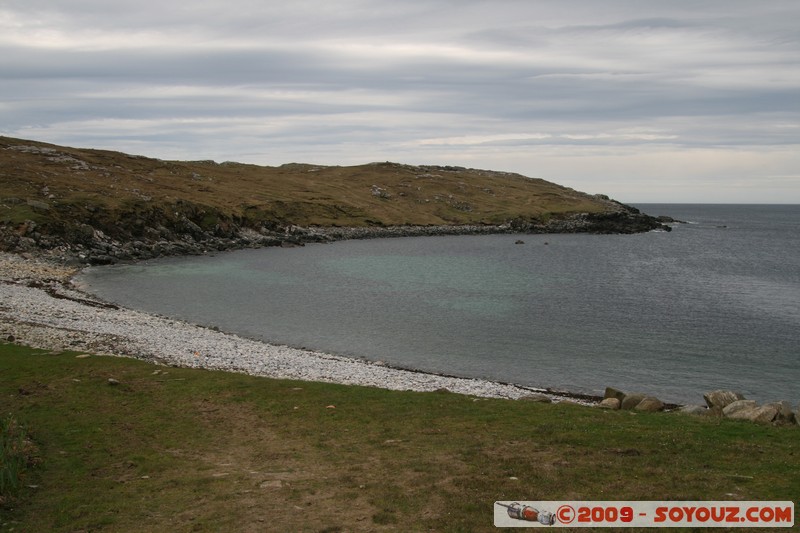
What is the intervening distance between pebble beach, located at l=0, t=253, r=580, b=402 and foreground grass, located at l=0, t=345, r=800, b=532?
7496 mm

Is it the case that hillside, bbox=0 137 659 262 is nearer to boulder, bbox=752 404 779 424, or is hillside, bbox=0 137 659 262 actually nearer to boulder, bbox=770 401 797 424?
boulder, bbox=752 404 779 424

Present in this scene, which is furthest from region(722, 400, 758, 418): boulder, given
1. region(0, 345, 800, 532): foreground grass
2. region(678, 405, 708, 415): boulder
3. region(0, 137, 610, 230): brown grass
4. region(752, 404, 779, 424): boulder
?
region(0, 137, 610, 230): brown grass

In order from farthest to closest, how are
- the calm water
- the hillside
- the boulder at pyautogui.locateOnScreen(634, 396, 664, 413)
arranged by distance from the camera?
1. the hillside
2. the calm water
3. the boulder at pyautogui.locateOnScreen(634, 396, 664, 413)

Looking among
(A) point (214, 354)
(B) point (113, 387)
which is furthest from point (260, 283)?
(B) point (113, 387)

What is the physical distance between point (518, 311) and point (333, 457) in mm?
48152

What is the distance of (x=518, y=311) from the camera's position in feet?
217

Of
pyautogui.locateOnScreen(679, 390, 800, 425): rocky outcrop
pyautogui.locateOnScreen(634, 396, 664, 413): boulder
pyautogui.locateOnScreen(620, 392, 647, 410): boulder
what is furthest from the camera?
pyautogui.locateOnScreen(620, 392, 647, 410): boulder

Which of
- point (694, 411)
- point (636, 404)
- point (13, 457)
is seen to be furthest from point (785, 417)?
point (13, 457)

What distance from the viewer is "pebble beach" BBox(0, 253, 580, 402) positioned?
3569cm

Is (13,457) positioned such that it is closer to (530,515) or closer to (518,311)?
(530,515)

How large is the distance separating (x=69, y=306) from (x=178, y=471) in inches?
1599

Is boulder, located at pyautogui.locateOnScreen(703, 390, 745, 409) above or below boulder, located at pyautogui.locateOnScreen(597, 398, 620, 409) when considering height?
above

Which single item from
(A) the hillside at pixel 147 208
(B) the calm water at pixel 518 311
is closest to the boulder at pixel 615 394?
(B) the calm water at pixel 518 311

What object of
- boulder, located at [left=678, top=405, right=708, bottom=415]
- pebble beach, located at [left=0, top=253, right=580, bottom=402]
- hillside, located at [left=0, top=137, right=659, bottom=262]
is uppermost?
hillside, located at [left=0, top=137, right=659, bottom=262]
